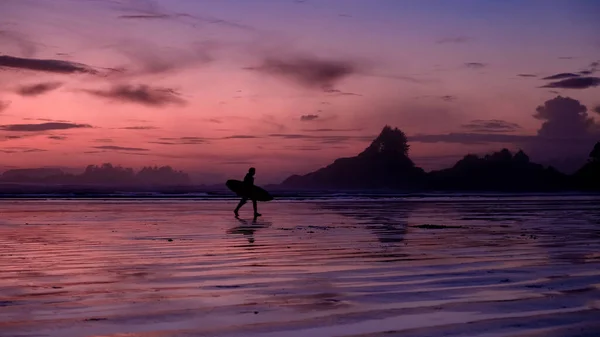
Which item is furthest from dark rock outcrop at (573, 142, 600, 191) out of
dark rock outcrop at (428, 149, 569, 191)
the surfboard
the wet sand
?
the wet sand

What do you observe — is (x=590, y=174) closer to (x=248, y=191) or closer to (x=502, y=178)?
(x=502, y=178)

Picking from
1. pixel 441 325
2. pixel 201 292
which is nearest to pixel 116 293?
pixel 201 292

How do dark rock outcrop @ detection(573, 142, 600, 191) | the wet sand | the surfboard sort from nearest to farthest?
the wet sand
the surfboard
dark rock outcrop @ detection(573, 142, 600, 191)

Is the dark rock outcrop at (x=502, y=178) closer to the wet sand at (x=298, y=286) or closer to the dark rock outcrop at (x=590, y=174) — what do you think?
the dark rock outcrop at (x=590, y=174)

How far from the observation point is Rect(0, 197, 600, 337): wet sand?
675cm

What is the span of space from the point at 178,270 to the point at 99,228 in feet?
35.5

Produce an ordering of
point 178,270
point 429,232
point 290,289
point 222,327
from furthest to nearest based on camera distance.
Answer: point 429,232, point 178,270, point 290,289, point 222,327

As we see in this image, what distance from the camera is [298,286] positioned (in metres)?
9.29

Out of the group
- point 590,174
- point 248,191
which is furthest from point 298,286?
point 590,174

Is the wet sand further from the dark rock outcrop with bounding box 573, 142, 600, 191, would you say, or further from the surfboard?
the dark rock outcrop with bounding box 573, 142, 600, 191

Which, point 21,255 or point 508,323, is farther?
point 21,255

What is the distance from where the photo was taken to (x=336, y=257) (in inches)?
509

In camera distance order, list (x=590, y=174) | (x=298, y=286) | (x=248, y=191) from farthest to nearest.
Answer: (x=590, y=174) < (x=248, y=191) < (x=298, y=286)

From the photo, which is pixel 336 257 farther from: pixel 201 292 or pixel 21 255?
pixel 21 255
